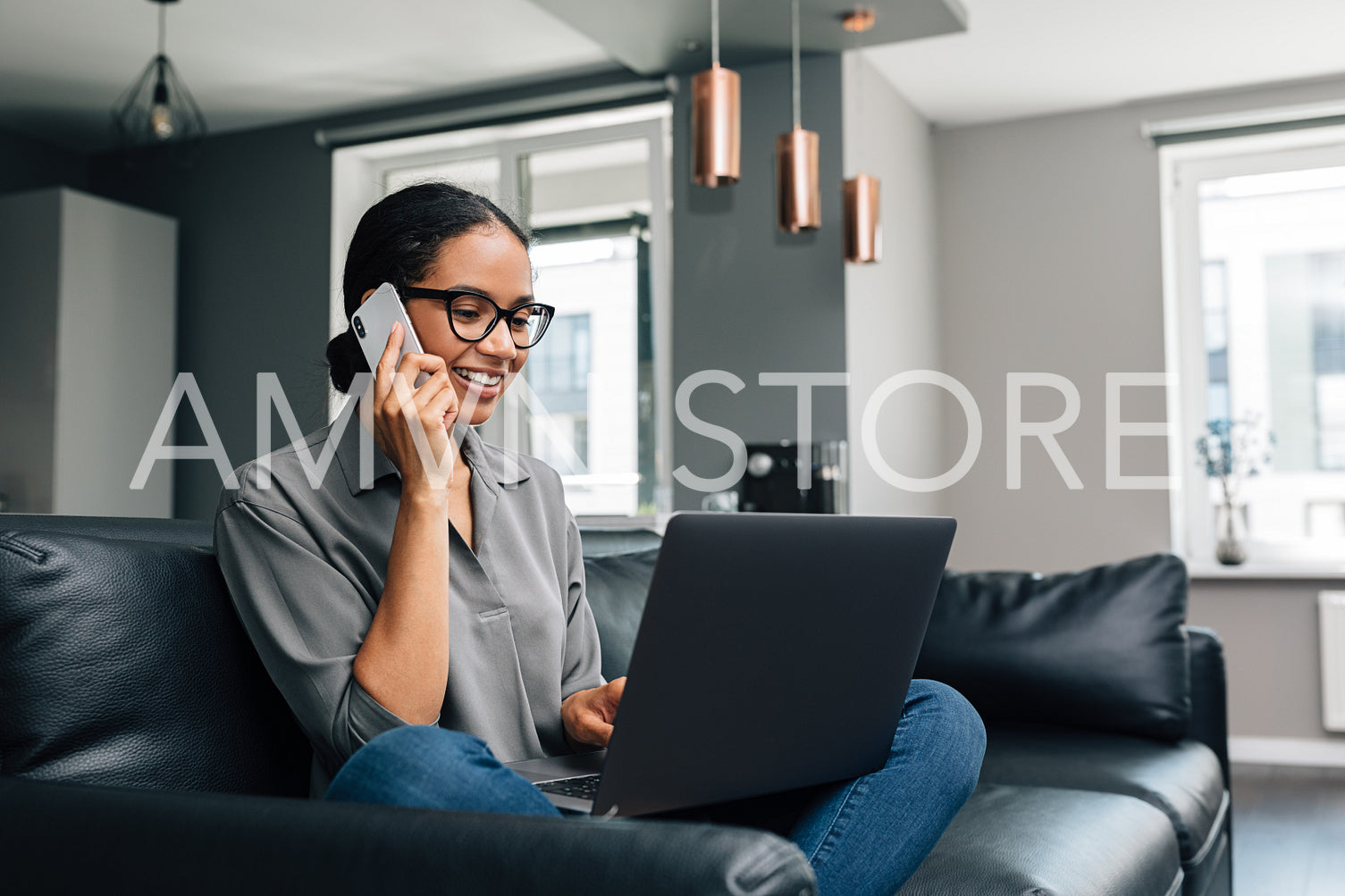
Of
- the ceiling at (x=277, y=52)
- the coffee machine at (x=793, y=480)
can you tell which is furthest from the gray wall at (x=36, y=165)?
the coffee machine at (x=793, y=480)

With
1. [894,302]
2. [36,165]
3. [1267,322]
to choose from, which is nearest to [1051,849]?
[894,302]

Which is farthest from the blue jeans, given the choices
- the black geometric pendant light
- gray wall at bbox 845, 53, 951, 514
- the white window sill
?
the white window sill

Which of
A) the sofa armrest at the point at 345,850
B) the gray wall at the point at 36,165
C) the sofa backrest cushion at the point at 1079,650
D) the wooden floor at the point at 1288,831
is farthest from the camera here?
the gray wall at the point at 36,165

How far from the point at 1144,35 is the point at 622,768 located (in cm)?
382

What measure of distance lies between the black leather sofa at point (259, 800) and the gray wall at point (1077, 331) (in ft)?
8.22

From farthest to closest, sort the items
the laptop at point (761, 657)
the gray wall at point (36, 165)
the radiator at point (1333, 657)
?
the gray wall at point (36, 165)
the radiator at point (1333, 657)
the laptop at point (761, 657)

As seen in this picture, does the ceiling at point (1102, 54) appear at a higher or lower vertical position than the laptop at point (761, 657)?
higher

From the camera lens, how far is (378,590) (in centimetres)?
117

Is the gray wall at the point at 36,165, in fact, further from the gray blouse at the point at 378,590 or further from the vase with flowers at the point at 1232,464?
the vase with flowers at the point at 1232,464

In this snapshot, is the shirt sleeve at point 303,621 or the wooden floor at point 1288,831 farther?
the wooden floor at point 1288,831

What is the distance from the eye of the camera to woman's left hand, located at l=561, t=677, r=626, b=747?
128 centimetres

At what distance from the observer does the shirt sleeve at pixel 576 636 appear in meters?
1.43

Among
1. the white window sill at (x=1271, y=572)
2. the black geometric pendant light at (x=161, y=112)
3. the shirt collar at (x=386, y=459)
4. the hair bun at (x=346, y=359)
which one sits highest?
the black geometric pendant light at (x=161, y=112)

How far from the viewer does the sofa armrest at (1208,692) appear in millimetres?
2256
